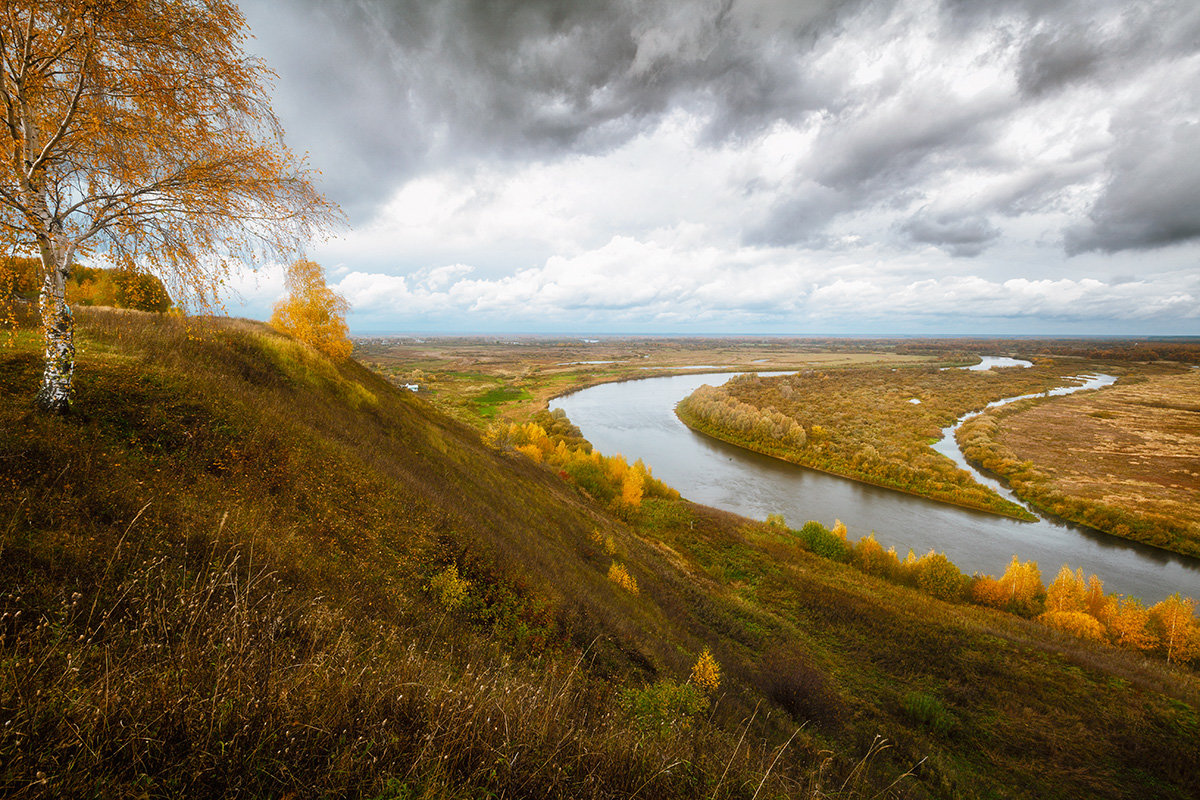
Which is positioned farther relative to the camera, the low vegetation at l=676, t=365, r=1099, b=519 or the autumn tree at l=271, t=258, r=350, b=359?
the low vegetation at l=676, t=365, r=1099, b=519

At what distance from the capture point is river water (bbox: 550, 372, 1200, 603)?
33.5 m

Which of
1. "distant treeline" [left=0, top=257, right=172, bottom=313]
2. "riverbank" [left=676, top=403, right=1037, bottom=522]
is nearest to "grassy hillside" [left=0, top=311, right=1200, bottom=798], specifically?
"distant treeline" [left=0, top=257, right=172, bottom=313]

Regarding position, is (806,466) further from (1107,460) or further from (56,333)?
(56,333)

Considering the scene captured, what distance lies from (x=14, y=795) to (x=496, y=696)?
2.84m

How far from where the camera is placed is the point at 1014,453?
2176 inches

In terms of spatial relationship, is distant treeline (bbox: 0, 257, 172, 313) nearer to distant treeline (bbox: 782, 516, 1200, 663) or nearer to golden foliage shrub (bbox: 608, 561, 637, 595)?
golden foliage shrub (bbox: 608, 561, 637, 595)

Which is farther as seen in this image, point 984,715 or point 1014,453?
point 1014,453

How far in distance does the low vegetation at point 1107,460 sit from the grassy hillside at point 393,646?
28.3 metres

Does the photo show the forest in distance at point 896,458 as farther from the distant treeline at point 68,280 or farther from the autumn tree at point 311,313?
the distant treeline at point 68,280

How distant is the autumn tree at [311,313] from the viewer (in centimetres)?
2448

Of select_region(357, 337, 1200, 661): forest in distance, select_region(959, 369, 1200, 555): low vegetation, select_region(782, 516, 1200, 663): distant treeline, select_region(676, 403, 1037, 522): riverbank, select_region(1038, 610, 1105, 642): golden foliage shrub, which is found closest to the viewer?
select_region(782, 516, 1200, 663): distant treeline

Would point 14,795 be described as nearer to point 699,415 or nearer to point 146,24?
point 146,24

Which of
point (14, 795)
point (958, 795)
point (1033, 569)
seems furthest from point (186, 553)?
point (1033, 569)

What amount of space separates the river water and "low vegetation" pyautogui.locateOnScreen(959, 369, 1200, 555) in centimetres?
249
